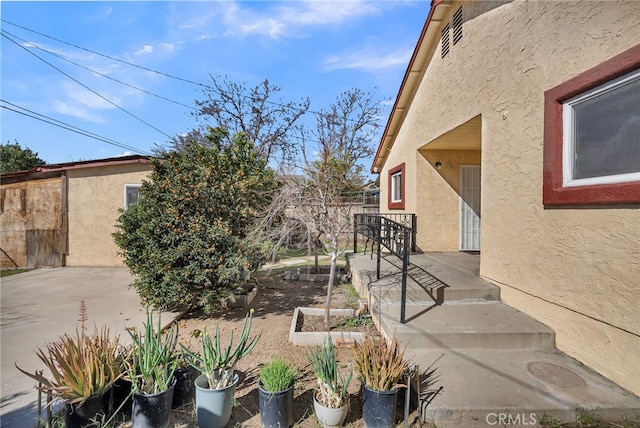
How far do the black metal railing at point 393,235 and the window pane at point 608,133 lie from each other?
1924 millimetres

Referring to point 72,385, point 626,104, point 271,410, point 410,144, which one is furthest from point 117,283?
point 626,104

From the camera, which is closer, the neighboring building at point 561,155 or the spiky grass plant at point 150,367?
the spiky grass plant at point 150,367

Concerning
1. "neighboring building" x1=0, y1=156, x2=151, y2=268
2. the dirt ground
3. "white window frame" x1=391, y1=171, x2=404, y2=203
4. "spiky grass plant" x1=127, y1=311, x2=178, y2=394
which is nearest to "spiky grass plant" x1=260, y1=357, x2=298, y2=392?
the dirt ground

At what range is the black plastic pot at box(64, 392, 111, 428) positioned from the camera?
2195 millimetres

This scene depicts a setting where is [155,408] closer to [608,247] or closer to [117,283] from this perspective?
[608,247]

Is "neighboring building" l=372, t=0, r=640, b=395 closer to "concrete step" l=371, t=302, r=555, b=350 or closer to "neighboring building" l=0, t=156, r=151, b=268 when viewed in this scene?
"concrete step" l=371, t=302, r=555, b=350

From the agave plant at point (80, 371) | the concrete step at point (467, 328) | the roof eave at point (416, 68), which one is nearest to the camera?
the agave plant at point (80, 371)

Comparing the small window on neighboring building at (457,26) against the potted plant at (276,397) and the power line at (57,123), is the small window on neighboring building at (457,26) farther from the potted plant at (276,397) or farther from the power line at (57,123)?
the power line at (57,123)

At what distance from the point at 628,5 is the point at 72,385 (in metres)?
5.50

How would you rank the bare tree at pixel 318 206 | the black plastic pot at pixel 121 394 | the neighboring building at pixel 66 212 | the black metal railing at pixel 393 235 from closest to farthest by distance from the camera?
the black plastic pot at pixel 121 394
the black metal railing at pixel 393 235
the bare tree at pixel 318 206
the neighboring building at pixel 66 212

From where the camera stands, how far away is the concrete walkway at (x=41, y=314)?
9.39 feet

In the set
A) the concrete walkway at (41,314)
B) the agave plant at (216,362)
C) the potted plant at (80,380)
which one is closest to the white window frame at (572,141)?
the agave plant at (216,362)

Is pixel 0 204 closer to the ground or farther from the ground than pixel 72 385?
farther from the ground

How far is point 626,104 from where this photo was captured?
2.62 metres
